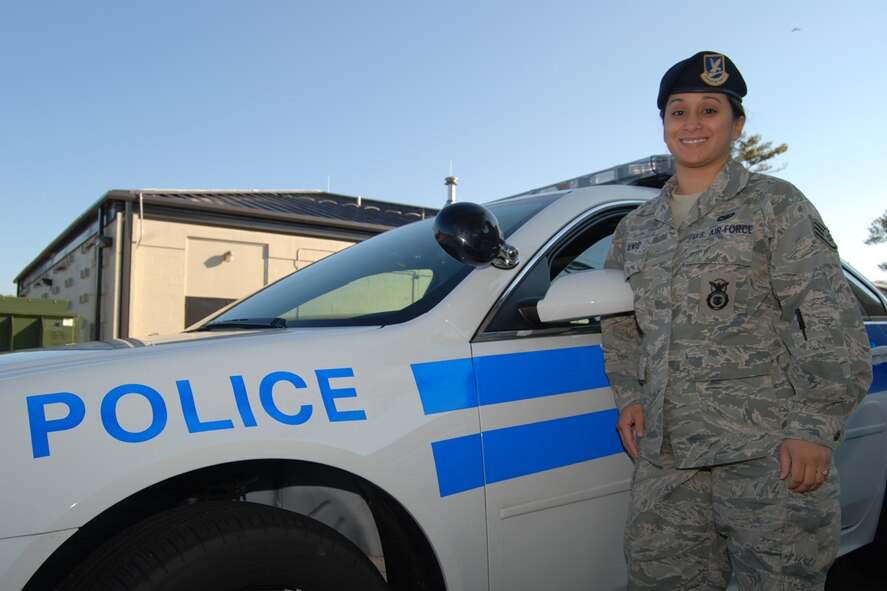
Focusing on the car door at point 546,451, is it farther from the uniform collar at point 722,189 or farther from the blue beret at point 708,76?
the blue beret at point 708,76

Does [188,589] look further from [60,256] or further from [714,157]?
[60,256]

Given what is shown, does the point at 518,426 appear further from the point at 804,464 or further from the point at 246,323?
the point at 246,323

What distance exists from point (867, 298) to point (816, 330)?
1665 mm

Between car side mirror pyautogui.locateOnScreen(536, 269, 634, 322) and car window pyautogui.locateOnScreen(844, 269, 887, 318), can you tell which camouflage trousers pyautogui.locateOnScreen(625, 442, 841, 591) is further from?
car window pyautogui.locateOnScreen(844, 269, 887, 318)

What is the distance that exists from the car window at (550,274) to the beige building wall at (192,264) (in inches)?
454

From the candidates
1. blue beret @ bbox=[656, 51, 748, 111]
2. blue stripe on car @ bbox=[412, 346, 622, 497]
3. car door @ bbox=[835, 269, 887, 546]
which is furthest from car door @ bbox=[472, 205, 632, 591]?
car door @ bbox=[835, 269, 887, 546]

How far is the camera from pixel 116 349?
1.56 m

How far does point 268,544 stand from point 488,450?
57cm

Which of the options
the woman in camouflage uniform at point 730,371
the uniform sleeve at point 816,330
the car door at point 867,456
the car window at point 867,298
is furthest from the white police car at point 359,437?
the car window at point 867,298

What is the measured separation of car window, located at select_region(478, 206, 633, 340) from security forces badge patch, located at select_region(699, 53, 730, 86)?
55cm

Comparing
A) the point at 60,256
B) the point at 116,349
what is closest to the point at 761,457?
the point at 116,349

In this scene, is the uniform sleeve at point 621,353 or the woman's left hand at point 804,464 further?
the uniform sleeve at point 621,353

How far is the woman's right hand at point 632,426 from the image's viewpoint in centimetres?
180

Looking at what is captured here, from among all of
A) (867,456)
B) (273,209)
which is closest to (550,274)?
(867,456)
